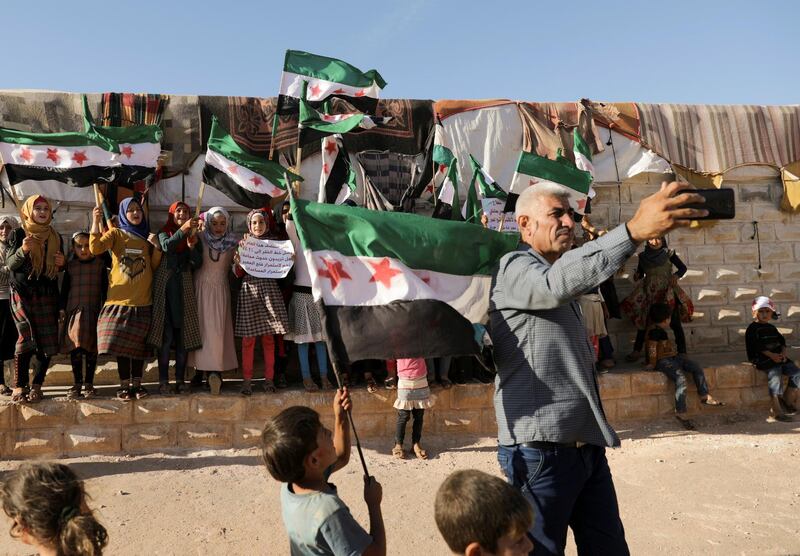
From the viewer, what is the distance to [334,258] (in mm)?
2791

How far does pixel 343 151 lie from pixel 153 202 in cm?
237

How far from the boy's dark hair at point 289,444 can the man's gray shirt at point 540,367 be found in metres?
0.74

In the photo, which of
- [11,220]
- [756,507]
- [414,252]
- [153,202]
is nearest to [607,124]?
[756,507]

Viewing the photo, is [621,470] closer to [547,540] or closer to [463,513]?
[547,540]

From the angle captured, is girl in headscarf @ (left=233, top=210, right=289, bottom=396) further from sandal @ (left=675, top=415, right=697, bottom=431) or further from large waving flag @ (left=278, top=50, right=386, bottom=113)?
sandal @ (left=675, top=415, right=697, bottom=431)

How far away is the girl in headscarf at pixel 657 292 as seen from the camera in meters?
7.85

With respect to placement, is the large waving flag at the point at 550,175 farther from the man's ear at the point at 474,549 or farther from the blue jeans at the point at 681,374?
the man's ear at the point at 474,549

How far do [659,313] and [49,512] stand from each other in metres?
6.94

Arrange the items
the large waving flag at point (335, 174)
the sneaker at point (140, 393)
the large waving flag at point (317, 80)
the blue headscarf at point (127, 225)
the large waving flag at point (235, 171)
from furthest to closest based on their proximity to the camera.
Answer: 1. the large waving flag at point (335, 174)
2. the large waving flag at point (317, 80)
3. the large waving flag at point (235, 171)
4. the blue headscarf at point (127, 225)
5. the sneaker at point (140, 393)

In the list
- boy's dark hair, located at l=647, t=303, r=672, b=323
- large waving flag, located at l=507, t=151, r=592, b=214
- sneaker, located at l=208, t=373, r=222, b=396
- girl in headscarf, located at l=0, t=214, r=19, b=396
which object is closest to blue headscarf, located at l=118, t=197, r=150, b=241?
girl in headscarf, located at l=0, t=214, r=19, b=396

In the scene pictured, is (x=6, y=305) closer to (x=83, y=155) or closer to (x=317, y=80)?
(x=83, y=155)

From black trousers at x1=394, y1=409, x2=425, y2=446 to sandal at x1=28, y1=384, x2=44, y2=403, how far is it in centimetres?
336

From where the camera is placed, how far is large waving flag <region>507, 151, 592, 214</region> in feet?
24.3

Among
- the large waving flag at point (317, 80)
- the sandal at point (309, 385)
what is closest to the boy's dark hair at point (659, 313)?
the sandal at point (309, 385)
